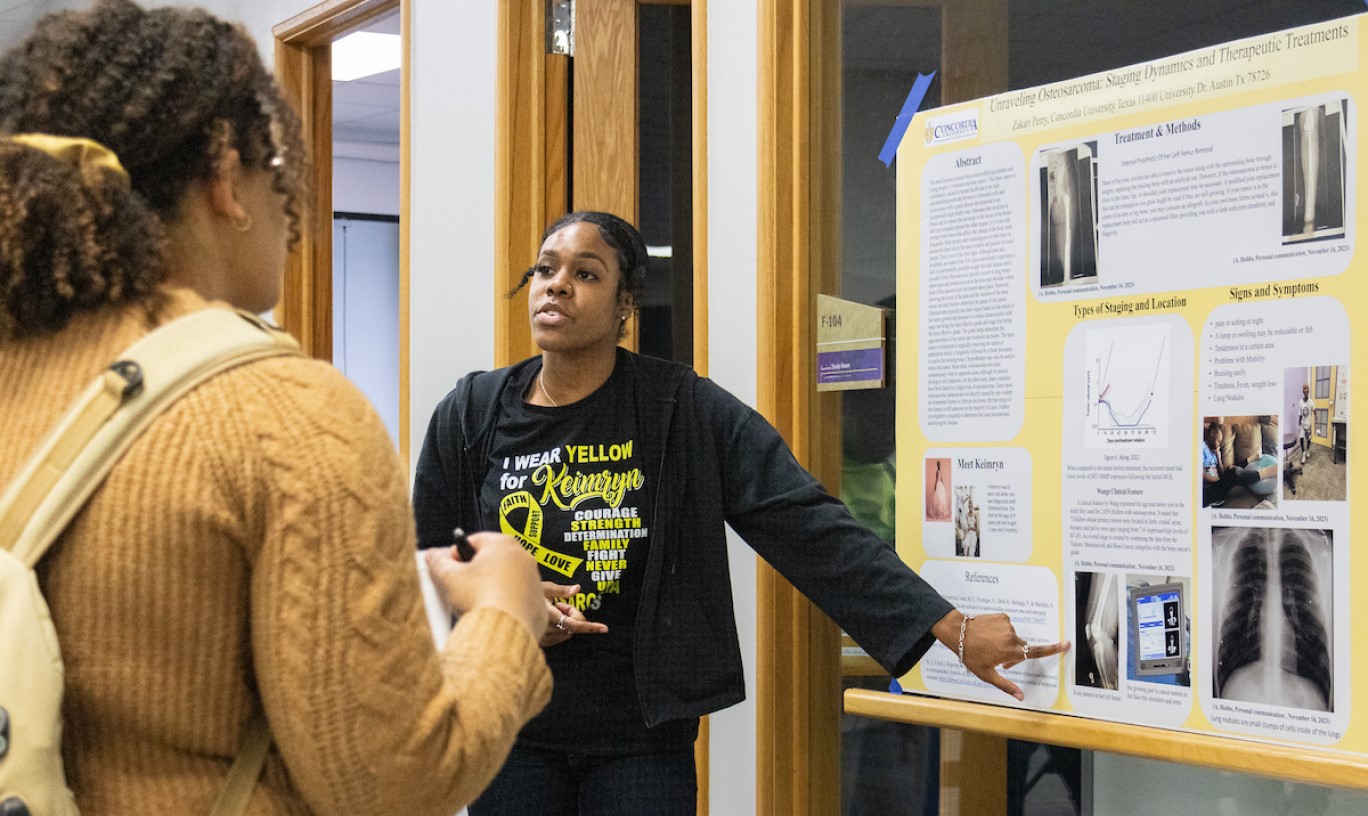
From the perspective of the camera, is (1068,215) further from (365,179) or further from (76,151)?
(365,179)

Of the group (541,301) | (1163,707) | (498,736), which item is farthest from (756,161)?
(498,736)

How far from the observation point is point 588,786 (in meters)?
2.25

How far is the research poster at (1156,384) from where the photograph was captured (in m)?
1.79

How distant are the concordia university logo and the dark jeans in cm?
111

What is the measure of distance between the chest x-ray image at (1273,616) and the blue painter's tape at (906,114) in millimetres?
868

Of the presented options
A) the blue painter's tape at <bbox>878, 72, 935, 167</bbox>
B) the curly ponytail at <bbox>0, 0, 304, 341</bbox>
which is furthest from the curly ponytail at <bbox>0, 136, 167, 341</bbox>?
the blue painter's tape at <bbox>878, 72, 935, 167</bbox>

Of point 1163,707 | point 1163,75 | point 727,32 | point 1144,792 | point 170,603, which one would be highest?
point 727,32

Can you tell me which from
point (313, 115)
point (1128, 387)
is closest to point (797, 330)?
point (1128, 387)

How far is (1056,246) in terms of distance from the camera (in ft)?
6.82

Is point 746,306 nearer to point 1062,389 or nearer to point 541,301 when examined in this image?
point 541,301

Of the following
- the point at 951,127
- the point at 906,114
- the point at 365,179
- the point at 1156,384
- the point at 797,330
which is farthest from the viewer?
the point at 365,179

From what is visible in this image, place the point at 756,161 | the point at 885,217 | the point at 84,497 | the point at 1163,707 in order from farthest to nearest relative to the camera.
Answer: the point at 756,161, the point at 885,217, the point at 1163,707, the point at 84,497

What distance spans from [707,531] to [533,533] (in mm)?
290

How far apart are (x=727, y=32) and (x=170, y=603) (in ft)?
6.72
